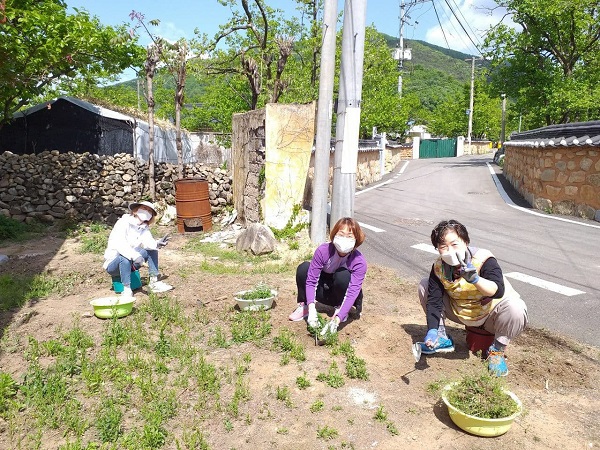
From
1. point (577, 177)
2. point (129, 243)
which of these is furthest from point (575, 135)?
point (129, 243)

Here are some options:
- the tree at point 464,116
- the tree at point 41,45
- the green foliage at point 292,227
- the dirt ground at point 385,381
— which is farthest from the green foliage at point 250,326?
the tree at point 464,116

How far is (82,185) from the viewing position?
10.3 meters

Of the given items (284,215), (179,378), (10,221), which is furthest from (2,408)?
(10,221)

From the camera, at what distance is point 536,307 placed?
5164mm

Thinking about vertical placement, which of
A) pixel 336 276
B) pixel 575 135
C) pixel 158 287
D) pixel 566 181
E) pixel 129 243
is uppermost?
pixel 575 135

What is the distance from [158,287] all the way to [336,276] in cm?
239

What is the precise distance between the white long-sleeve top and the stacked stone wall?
9258 millimetres

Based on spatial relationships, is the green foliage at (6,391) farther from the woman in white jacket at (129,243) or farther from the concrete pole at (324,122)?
the concrete pole at (324,122)

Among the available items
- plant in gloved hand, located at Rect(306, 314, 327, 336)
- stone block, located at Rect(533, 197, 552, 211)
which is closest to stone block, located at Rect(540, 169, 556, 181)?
stone block, located at Rect(533, 197, 552, 211)

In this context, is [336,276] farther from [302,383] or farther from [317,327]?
[302,383]

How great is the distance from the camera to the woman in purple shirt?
13.7 feet

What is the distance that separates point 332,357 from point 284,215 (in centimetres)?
474

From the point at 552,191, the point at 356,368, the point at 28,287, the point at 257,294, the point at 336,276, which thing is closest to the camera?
the point at 356,368

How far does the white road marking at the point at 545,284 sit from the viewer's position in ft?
18.5
